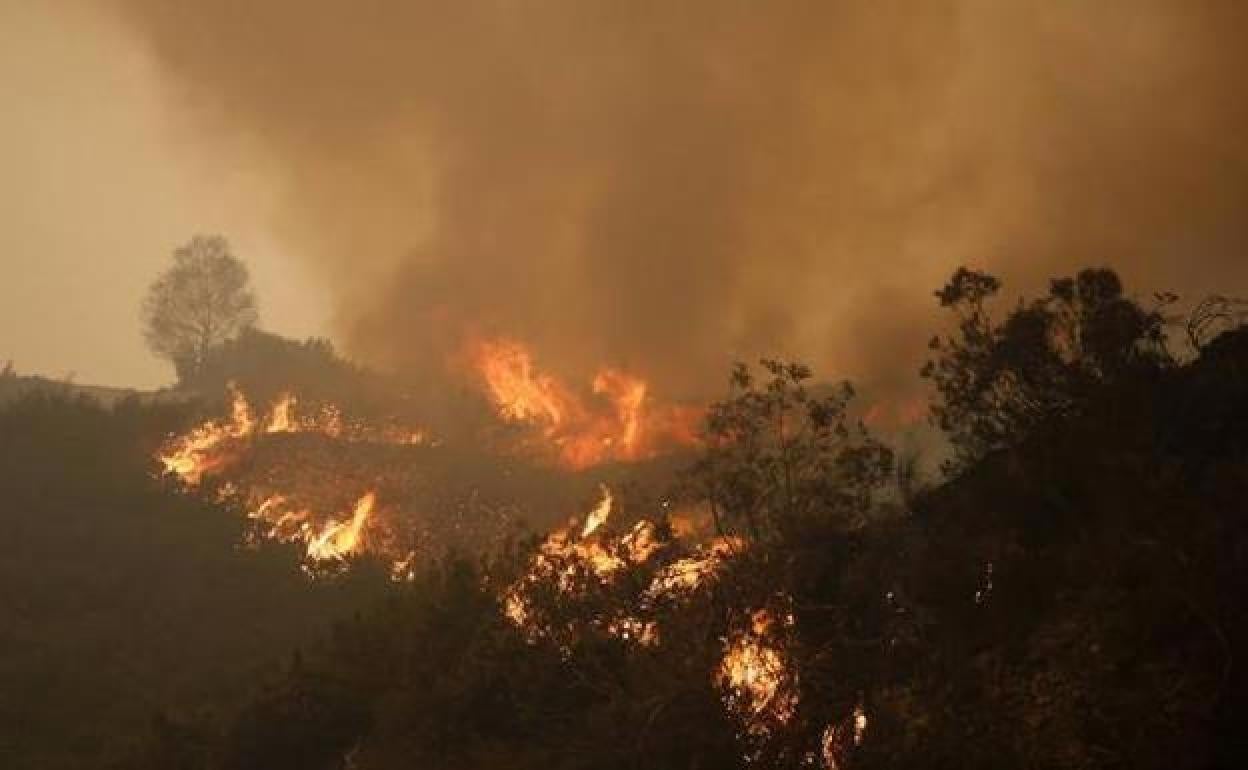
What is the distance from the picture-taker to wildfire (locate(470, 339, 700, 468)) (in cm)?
4672

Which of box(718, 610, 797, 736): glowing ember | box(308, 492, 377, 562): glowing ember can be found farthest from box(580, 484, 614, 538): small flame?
box(718, 610, 797, 736): glowing ember

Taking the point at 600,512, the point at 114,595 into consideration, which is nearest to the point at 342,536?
the point at 114,595

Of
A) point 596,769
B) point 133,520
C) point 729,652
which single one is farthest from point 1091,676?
point 133,520

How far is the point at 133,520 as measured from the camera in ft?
122

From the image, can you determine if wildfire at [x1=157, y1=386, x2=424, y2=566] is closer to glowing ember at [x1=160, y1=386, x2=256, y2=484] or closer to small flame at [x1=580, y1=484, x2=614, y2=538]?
glowing ember at [x1=160, y1=386, x2=256, y2=484]

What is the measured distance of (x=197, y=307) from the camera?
59812 millimetres

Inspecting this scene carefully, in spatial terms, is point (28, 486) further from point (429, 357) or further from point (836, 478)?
point (836, 478)

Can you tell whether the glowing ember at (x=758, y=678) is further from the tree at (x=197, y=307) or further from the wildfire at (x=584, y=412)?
the tree at (x=197, y=307)

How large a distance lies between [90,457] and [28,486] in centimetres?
330

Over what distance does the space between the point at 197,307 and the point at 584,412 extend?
963 inches

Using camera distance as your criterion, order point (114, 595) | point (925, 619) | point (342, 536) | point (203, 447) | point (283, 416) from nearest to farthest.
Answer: point (925, 619), point (114, 595), point (342, 536), point (203, 447), point (283, 416)

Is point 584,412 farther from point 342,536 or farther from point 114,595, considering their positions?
point 114,595

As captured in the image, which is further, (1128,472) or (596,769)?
(596,769)

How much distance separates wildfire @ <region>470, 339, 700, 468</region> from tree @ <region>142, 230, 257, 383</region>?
1568 cm
